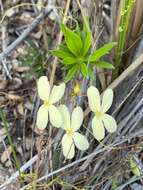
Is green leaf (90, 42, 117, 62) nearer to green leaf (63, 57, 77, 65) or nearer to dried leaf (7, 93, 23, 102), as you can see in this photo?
green leaf (63, 57, 77, 65)

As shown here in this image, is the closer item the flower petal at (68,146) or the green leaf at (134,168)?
the flower petal at (68,146)

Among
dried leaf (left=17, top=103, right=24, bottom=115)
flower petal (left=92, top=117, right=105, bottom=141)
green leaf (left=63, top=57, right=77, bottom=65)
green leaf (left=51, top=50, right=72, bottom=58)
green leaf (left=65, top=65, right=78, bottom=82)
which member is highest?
green leaf (left=51, top=50, right=72, bottom=58)

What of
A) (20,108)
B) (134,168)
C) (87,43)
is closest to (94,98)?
(87,43)

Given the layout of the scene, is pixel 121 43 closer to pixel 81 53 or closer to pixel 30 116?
pixel 81 53

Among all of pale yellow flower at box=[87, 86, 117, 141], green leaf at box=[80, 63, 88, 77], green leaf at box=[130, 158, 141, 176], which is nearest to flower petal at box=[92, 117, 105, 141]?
pale yellow flower at box=[87, 86, 117, 141]

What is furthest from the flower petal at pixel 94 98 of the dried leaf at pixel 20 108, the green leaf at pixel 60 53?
the dried leaf at pixel 20 108

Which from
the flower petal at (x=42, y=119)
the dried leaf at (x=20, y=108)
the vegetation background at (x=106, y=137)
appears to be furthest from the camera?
the dried leaf at (x=20, y=108)

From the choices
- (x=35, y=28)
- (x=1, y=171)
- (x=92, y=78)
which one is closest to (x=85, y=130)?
(x=92, y=78)

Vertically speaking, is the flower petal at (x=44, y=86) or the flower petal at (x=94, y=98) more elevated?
the flower petal at (x=44, y=86)

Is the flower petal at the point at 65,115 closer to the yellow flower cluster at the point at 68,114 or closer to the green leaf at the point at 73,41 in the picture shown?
the yellow flower cluster at the point at 68,114
